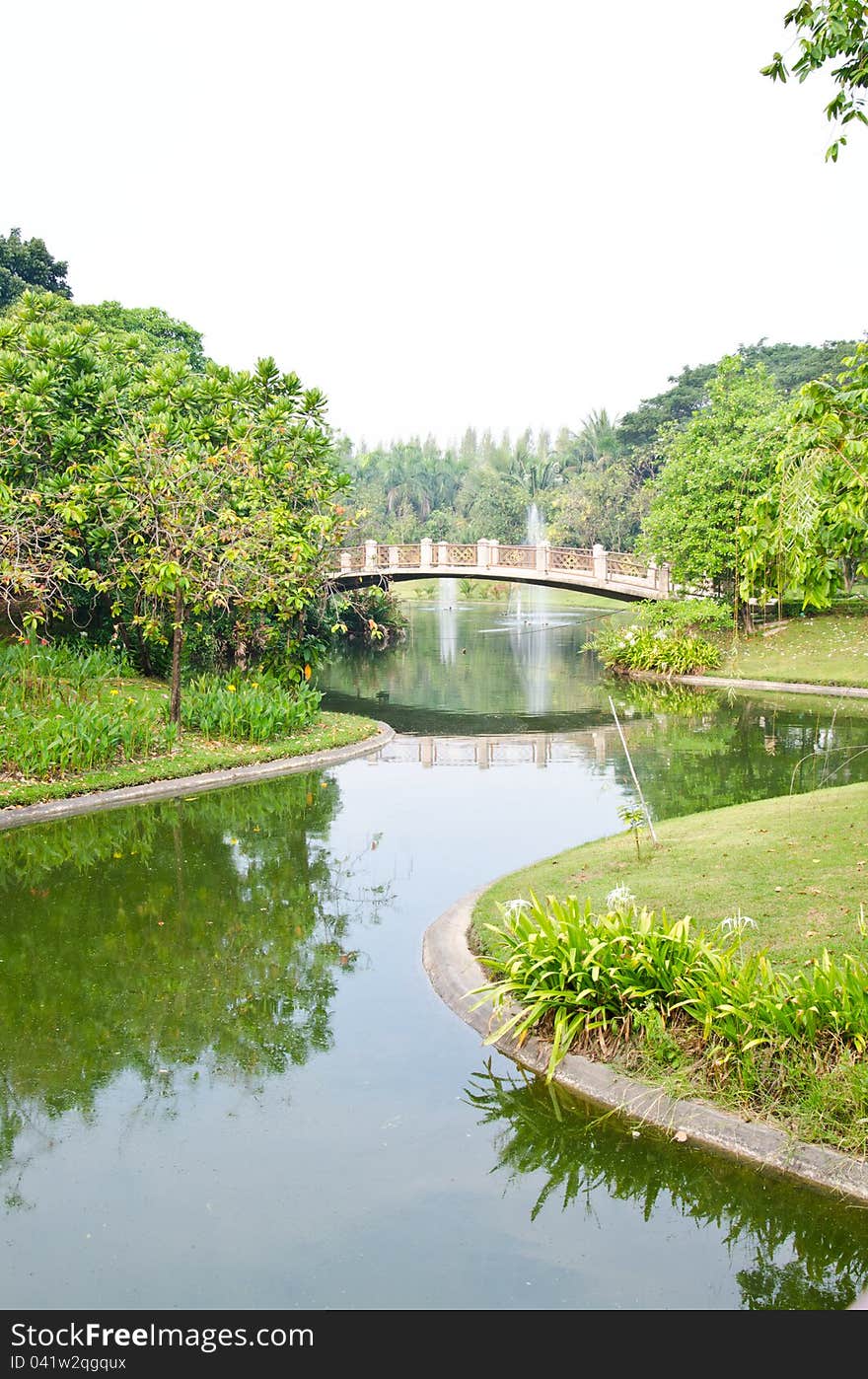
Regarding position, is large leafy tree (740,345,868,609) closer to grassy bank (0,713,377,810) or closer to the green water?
the green water

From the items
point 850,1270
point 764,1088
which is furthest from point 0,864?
point 850,1270

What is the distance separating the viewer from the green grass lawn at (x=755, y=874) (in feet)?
23.3

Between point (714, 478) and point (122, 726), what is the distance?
18.9 m

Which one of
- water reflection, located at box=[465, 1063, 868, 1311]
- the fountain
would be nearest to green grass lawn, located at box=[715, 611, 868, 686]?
the fountain

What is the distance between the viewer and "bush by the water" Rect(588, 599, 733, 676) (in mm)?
27578

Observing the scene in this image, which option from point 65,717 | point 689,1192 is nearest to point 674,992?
point 689,1192

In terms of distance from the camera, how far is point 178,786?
46.2 ft

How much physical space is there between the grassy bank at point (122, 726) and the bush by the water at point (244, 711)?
2 cm

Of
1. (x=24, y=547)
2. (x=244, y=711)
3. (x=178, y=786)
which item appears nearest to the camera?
(x=178, y=786)

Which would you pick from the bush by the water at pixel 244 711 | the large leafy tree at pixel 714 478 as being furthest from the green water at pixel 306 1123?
the large leafy tree at pixel 714 478

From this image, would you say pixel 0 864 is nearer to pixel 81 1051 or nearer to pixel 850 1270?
pixel 81 1051

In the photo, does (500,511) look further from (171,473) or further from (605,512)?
(171,473)

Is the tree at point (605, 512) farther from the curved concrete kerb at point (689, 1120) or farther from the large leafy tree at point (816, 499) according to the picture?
the curved concrete kerb at point (689, 1120)

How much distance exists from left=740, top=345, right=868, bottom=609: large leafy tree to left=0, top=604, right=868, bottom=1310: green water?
326 centimetres
